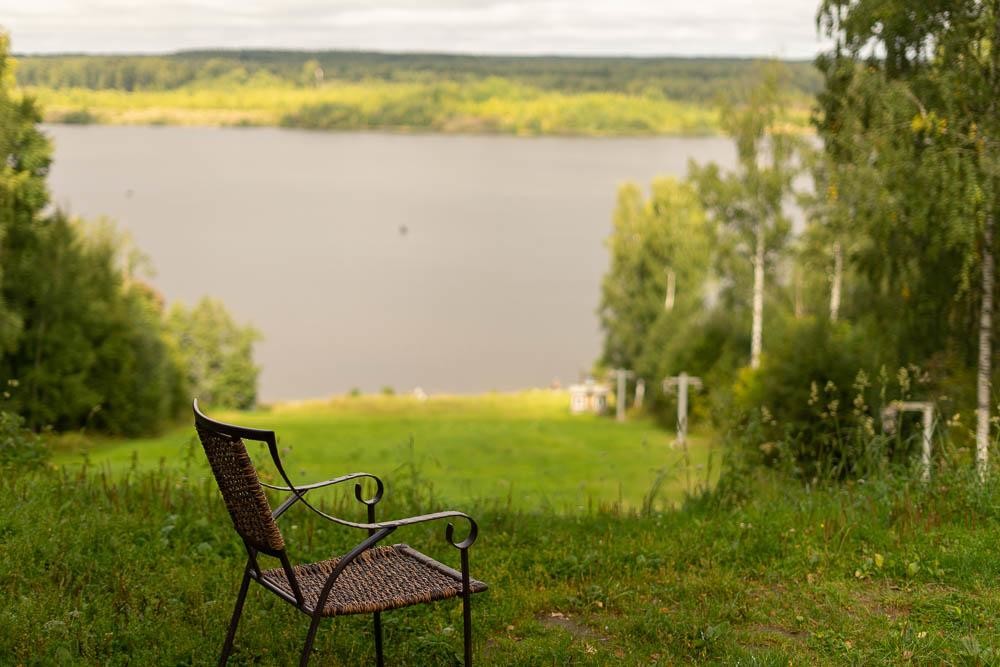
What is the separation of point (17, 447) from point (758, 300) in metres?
31.8

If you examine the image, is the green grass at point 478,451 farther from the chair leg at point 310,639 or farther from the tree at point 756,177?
the chair leg at point 310,639

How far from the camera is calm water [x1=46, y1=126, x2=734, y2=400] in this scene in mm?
79938

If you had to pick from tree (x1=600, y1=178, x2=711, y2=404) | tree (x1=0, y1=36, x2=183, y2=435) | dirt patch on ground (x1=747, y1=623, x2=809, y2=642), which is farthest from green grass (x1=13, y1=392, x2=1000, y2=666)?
tree (x1=600, y1=178, x2=711, y2=404)

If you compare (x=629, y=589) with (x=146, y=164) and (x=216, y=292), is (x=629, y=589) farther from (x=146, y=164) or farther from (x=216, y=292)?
(x=146, y=164)

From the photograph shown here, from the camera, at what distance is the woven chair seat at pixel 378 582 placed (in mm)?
3230

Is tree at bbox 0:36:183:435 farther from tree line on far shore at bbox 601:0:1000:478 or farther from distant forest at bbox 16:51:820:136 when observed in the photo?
distant forest at bbox 16:51:820:136

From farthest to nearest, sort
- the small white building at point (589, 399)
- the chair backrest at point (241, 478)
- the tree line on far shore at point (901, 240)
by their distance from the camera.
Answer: the small white building at point (589, 399)
the tree line on far shore at point (901, 240)
the chair backrest at point (241, 478)

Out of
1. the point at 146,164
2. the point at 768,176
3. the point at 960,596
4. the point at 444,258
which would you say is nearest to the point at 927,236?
the point at 960,596

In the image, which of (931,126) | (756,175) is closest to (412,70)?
(756,175)

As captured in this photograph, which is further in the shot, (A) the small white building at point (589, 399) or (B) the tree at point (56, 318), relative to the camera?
(A) the small white building at point (589, 399)

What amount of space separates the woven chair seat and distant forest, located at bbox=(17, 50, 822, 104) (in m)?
83.5

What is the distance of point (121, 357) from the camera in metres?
27.7

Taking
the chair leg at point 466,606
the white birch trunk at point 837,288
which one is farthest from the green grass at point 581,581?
the white birch trunk at point 837,288

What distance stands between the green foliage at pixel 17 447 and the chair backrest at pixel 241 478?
310 cm
